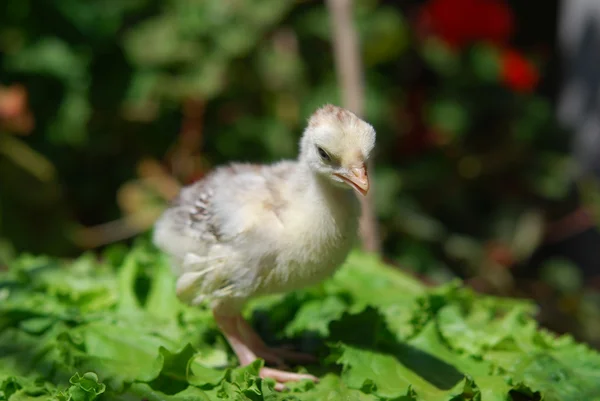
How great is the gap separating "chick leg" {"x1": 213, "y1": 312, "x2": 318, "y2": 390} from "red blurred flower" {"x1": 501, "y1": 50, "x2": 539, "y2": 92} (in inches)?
75.5

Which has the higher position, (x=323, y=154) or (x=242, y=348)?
(x=323, y=154)

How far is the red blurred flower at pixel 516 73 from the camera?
302 centimetres

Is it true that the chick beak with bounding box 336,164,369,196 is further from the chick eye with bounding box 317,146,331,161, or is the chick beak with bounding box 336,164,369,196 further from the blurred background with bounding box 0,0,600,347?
the blurred background with bounding box 0,0,600,347

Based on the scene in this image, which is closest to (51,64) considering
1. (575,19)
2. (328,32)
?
(328,32)

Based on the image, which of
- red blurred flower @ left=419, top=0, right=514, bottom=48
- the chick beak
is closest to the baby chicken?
the chick beak

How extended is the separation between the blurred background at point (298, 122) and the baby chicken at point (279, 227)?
127 cm

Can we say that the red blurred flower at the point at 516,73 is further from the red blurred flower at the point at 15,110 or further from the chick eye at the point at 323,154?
the chick eye at the point at 323,154

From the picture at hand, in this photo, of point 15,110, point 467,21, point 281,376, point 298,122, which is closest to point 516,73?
point 467,21

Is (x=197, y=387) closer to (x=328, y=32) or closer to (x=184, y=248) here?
(x=184, y=248)

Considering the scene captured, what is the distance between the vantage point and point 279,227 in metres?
1.36

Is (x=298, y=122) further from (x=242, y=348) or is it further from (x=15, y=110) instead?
(x=242, y=348)

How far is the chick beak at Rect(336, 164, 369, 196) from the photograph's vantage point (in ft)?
4.07

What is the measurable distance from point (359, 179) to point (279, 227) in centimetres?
20

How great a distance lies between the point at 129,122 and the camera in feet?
9.91
